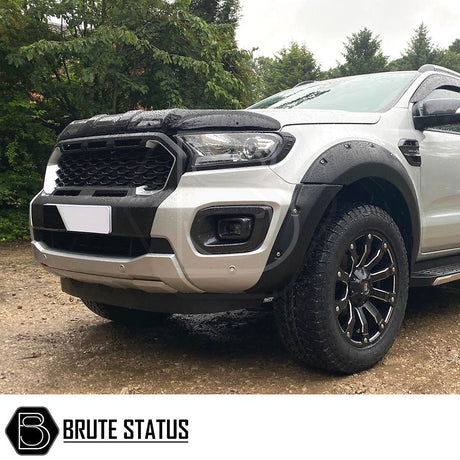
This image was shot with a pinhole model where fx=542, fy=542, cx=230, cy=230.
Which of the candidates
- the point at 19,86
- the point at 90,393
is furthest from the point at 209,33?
the point at 90,393

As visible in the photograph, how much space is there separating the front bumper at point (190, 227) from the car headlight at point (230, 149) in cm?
4

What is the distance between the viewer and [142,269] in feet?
7.55

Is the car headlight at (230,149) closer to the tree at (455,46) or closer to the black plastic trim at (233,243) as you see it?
the black plastic trim at (233,243)

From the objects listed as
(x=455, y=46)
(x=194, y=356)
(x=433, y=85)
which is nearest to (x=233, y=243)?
(x=194, y=356)

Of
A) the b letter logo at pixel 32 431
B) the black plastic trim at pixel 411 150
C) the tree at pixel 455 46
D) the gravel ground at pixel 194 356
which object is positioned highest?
the tree at pixel 455 46

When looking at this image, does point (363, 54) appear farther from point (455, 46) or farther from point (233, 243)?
point (455, 46)

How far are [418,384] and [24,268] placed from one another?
15.6ft

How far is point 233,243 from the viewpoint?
227cm

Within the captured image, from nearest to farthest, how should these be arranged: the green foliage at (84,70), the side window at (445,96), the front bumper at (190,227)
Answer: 1. the front bumper at (190,227)
2. the side window at (445,96)
3. the green foliage at (84,70)

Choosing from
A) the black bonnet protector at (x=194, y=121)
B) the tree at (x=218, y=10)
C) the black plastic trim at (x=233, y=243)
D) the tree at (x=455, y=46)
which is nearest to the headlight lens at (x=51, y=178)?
the black bonnet protector at (x=194, y=121)

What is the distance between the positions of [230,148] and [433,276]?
1463 millimetres

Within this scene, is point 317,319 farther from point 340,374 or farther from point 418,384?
point 418,384

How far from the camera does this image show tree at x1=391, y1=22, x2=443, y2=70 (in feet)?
119

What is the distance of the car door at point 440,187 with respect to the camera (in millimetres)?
3123
